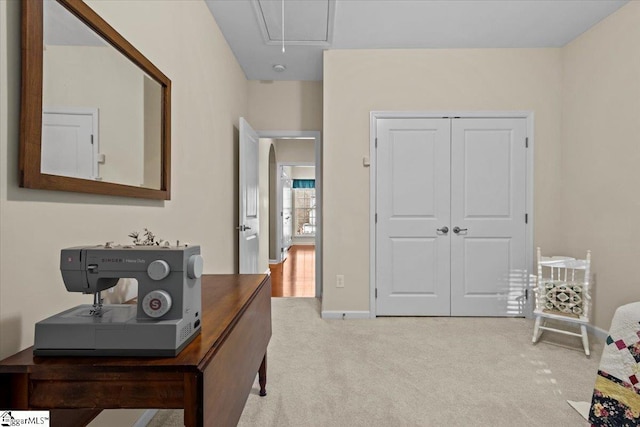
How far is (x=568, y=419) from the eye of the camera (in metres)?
1.75

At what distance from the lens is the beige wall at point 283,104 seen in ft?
13.8

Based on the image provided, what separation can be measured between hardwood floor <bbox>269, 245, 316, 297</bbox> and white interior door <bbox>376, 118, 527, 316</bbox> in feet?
4.87

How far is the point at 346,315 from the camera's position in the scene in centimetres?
341

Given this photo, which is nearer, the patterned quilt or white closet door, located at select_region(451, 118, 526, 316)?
the patterned quilt

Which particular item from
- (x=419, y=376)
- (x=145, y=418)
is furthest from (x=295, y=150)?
(x=145, y=418)

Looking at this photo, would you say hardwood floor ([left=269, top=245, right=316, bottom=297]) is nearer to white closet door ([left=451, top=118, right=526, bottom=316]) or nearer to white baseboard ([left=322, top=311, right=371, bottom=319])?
white baseboard ([left=322, top=311, right=371, bottom=319])

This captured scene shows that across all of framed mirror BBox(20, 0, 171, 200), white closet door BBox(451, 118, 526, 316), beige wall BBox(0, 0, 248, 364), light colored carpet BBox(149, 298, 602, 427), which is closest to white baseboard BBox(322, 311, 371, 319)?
light colored carpet BBox(149, 298, 602, 427)

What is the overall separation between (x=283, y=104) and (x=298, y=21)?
1389mm

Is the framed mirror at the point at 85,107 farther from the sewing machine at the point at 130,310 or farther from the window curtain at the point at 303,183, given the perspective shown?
the window curtain at the point at 303,183

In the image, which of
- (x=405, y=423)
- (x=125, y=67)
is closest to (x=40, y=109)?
(x=125, y=67)

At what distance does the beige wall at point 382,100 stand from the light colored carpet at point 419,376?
2.34 ft

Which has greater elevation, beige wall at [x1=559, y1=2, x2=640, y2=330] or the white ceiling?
the white ceiling

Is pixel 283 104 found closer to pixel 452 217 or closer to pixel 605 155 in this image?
pixel 452 217

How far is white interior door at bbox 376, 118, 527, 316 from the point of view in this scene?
3.38m
